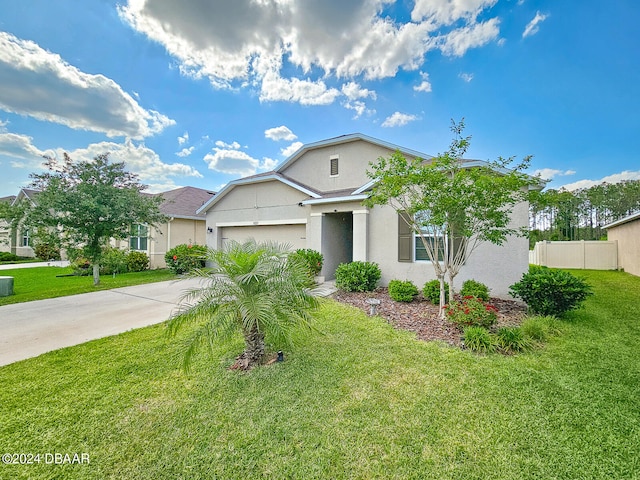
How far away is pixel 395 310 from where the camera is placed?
24.2ft

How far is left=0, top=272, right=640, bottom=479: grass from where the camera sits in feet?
8.08

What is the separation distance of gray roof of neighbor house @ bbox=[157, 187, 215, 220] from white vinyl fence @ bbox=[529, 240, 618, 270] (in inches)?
Answer: 981

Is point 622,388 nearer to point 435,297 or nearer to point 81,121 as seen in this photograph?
point 435,297

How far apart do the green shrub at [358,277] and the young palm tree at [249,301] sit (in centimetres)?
501

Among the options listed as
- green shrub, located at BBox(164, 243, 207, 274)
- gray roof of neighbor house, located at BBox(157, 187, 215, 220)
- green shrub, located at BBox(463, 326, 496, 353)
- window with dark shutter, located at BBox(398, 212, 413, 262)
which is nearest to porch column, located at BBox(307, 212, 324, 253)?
window with dark shutter, located at BBox(398, 212, 413, 262)

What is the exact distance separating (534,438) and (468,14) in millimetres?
12321

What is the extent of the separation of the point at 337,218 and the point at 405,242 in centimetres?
379

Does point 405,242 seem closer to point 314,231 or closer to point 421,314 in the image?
point 421,314

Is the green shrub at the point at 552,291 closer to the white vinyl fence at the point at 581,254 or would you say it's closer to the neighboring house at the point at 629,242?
the neighboring house at the point at 629,242

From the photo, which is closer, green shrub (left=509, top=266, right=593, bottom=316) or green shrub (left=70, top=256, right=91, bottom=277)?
green shrub (left=509, top=266, right=593, bottom=316)

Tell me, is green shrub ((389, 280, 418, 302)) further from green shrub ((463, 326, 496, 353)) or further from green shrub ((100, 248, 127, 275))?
green shrub ((100, 248, 127, 275))

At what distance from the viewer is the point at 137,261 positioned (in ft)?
52.5

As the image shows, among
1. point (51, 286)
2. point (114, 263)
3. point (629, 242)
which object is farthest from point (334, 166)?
point (629, 242)

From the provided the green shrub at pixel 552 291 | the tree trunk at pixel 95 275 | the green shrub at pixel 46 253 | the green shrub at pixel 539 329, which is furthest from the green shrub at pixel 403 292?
the green shrub at pixel 46 253
